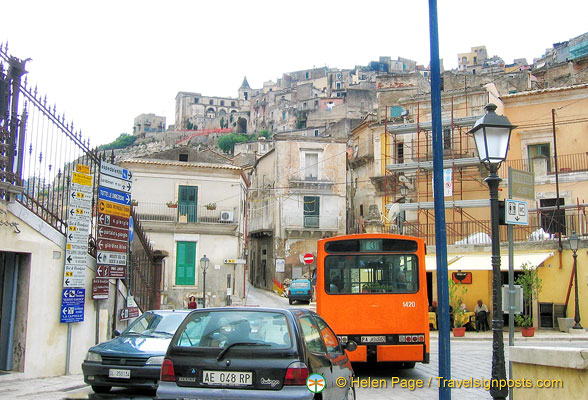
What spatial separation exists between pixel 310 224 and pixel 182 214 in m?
12.8

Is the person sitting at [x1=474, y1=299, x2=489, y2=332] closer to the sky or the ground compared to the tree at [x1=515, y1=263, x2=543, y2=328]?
closer to the ground

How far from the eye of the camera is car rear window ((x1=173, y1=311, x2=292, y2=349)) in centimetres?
603

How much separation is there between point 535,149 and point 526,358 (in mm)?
26369

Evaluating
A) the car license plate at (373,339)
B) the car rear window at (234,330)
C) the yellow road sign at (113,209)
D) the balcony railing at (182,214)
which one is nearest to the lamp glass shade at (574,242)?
the car license plate at (373,339)

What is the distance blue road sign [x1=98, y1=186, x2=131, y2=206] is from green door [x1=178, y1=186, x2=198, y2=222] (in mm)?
21134

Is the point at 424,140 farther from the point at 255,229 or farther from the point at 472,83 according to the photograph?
the point at 255,229

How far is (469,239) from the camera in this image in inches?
1042

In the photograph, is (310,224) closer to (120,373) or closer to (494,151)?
(120,373)

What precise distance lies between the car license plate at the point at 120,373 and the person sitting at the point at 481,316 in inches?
652

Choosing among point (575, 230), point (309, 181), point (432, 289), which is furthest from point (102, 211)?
point (309, 181)

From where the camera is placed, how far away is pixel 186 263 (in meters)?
34.4

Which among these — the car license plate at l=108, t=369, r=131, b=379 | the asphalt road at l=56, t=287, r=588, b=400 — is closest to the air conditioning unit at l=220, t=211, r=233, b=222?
the asphalt road at l=56, t=287, r=588, b=400


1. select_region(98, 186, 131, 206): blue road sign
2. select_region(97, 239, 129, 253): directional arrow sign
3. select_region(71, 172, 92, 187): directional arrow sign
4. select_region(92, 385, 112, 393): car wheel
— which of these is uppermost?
select_region(71, 172, 92, 187): directional arrow sign

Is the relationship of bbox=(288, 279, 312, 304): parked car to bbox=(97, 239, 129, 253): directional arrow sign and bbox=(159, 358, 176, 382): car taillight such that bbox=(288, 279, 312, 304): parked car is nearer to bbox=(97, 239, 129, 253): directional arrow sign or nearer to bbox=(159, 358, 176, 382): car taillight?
bbox=(97, 239, 129, 253): directional arrow sign
